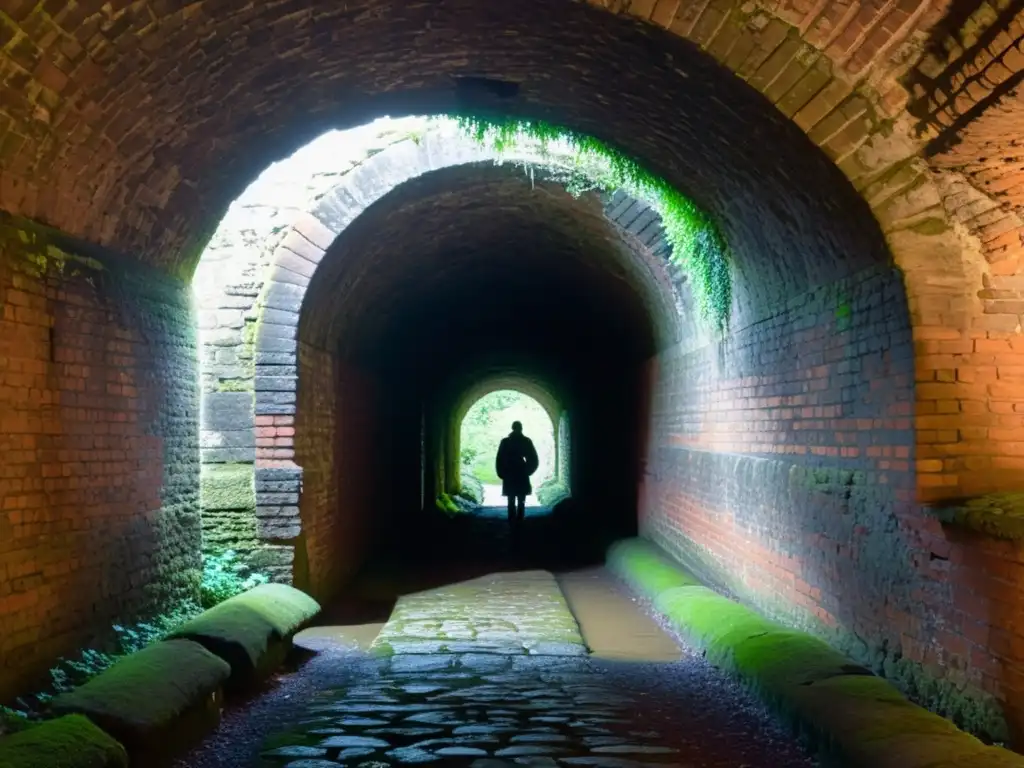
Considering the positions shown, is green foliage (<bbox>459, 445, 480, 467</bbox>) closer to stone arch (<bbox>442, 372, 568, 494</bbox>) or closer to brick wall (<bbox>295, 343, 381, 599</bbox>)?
stone arch (<bbox>442, 372, 568, 494</bbox>)

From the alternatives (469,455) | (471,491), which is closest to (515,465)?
(471,491)

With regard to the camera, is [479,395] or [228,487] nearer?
[228,487]

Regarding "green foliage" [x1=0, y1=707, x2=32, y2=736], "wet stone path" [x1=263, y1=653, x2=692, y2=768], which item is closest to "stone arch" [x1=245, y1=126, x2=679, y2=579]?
"wet stone path" [x1=263, y1=653, x2=692, y2=768]

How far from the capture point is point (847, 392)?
5699mm

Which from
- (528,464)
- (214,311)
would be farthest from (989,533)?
(528,464)

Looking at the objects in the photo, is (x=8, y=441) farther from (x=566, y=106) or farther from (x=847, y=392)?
(x=847, y=392)

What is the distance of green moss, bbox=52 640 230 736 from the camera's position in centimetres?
429

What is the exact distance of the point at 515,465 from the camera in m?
16.1

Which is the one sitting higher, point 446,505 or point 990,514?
point 990,514

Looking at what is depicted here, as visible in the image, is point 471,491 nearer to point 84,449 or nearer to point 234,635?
point 234,635

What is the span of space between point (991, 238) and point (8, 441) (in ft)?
17.5

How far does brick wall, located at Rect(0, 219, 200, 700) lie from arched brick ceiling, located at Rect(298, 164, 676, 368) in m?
2.03

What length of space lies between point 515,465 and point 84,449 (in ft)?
Answer: 35.3

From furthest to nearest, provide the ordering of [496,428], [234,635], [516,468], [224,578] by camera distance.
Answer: [496,428], [516,468], [224,578], [234,635]
